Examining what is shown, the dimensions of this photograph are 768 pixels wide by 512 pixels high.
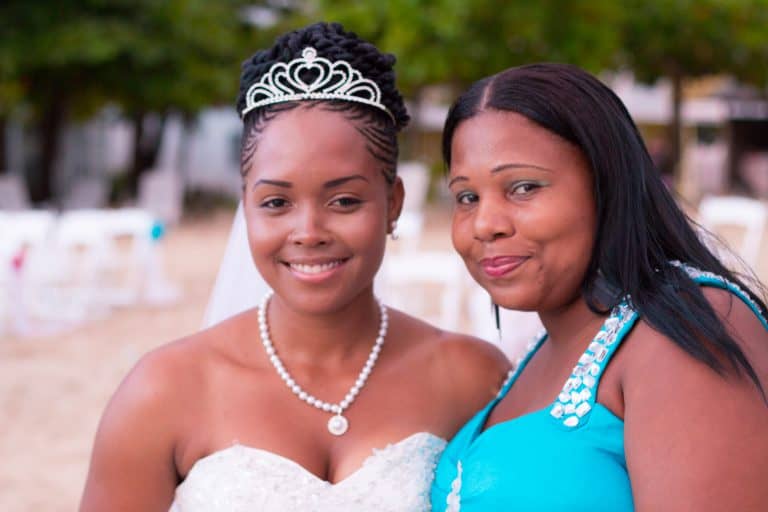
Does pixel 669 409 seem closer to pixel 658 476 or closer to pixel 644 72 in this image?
pixel 658 476

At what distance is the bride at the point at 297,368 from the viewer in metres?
2.23

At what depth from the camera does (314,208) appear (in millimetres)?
2227

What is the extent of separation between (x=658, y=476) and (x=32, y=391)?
24.2ft

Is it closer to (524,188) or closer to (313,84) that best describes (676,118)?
(313,84)

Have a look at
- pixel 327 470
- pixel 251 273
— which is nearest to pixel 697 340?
pixel 327 470

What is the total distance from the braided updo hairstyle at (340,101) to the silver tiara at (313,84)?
1cm

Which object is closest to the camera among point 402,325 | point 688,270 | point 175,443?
point 688,270

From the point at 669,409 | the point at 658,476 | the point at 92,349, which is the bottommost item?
the point at 92,349

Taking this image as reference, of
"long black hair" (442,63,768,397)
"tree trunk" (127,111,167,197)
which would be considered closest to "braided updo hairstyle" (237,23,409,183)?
"long black hair" (442,63,768,397)

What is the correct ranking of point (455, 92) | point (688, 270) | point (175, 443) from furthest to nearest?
point (455, 92) < point (175, 443) < point (688, 270)

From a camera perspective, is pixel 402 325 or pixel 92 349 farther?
pixel 92 349

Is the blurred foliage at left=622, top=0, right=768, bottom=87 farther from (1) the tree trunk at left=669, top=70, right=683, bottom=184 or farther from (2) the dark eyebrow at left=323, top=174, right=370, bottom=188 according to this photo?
(2) the dark eyebrow at left=323, top=174, right=370, bottom=188

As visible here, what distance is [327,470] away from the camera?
7.61 feet

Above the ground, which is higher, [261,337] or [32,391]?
[261,337]
